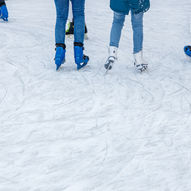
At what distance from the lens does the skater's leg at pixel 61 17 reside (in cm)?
348

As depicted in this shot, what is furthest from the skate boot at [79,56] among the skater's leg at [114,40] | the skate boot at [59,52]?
the skater's leg at [114,40]

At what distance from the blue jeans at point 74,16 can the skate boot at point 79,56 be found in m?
0.05

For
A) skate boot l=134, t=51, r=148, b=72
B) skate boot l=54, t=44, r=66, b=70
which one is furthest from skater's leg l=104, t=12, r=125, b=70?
skate boot l=54, t=44, r=66, b=70

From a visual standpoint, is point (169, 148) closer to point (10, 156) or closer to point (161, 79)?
point (10, 156)

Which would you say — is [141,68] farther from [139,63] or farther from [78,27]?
[78,27]

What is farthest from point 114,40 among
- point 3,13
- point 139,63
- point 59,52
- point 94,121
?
point 3,13

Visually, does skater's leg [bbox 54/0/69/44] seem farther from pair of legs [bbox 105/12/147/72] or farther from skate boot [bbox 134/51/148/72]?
skate boot [bbox 134/51/148/72]

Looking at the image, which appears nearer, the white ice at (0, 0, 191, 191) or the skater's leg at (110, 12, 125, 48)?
the white ice at (0, 0, 191, 191)

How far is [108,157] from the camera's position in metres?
2.07

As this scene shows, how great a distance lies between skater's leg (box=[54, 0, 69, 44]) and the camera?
3.48 m

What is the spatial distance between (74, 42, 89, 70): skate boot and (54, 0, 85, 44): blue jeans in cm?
5

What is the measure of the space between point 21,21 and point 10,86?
3.52 m

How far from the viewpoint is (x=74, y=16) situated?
3.58 meters

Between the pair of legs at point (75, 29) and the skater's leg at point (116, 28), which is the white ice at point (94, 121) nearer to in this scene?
the pair of legs at point (75, 29)
